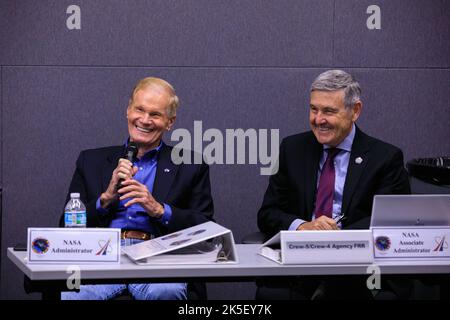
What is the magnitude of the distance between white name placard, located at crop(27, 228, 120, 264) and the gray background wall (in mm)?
1875

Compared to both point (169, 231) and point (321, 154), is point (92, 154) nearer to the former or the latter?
point (169, 231)

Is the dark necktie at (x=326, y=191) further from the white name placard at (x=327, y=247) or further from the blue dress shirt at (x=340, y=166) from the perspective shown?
the white name placard at (x=327, y=247)

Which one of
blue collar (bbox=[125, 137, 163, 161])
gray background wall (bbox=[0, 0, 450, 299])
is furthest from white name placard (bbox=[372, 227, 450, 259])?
gray background wall (bbox=[0, 0, 450, 299])

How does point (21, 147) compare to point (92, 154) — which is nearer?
point (92, 154)

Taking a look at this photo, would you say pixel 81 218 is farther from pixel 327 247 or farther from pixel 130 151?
pixel 327 247

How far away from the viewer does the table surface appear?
2.47 m

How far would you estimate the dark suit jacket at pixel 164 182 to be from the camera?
330 cm

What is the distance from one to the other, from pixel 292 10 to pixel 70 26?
1266mm

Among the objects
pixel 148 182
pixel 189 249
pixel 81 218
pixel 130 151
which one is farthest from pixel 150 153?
pixel 189 249

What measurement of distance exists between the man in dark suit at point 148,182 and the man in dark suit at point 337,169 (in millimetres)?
369

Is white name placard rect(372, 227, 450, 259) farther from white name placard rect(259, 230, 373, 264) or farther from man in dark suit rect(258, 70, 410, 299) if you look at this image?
man in dark suit rect(258, 70, 410, 299)

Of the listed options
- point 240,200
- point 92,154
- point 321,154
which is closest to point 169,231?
point 92,154
